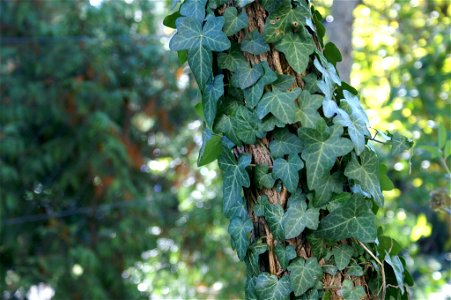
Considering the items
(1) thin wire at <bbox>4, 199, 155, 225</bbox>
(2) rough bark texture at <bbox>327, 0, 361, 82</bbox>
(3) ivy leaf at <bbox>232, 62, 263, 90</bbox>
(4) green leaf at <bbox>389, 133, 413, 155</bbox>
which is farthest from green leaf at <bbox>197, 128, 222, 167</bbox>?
(1) thin wire at <bbox>4, 199, 155, 225</bbox>

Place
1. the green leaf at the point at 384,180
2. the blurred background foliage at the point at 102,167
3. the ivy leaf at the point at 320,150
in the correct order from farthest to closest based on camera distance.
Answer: the blurred background foliage at the point at 102,167
the green leaf at the point at 384,180
the ivy leaf at the point at 320,150

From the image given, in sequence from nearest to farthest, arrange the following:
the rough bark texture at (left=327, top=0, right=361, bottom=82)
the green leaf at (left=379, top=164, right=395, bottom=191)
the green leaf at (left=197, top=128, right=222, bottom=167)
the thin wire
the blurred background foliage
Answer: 1. the green leaf at (left=197, top=128, right=222, bottom=167)
2. the green leaf at (left=379, top=164, right=395, bottom=191)
3. the rough bark texture at (left=327, top=0, right=361, bottom=82)
4. the blurred background foliage
5. the thin wire

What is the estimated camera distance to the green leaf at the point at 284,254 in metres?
1.14

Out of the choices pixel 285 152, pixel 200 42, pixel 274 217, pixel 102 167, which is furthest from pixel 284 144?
pixel 102 167

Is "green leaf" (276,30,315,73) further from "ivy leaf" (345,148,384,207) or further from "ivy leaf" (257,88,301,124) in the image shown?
"ivy leaf" (345,148,384,207)

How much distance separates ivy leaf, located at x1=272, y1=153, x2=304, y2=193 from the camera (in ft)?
3.65

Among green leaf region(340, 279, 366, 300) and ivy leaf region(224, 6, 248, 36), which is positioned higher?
ivy leaf region(224, 6, 248, 36)

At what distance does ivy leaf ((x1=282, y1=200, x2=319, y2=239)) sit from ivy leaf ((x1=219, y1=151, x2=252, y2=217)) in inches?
3.8

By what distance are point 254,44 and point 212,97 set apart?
0.12m

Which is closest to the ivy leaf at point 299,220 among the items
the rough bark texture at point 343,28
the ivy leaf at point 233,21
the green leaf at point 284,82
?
the green leaf at point 284,82

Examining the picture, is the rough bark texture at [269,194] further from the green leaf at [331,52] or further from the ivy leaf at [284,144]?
the green leaf at [331,52]

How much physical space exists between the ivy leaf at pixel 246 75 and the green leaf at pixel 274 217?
0.69ft

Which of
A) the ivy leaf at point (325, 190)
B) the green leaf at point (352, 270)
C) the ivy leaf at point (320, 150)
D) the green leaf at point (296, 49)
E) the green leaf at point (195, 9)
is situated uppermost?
the green leaf at point (195, 9)

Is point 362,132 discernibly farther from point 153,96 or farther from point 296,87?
point 153,96
